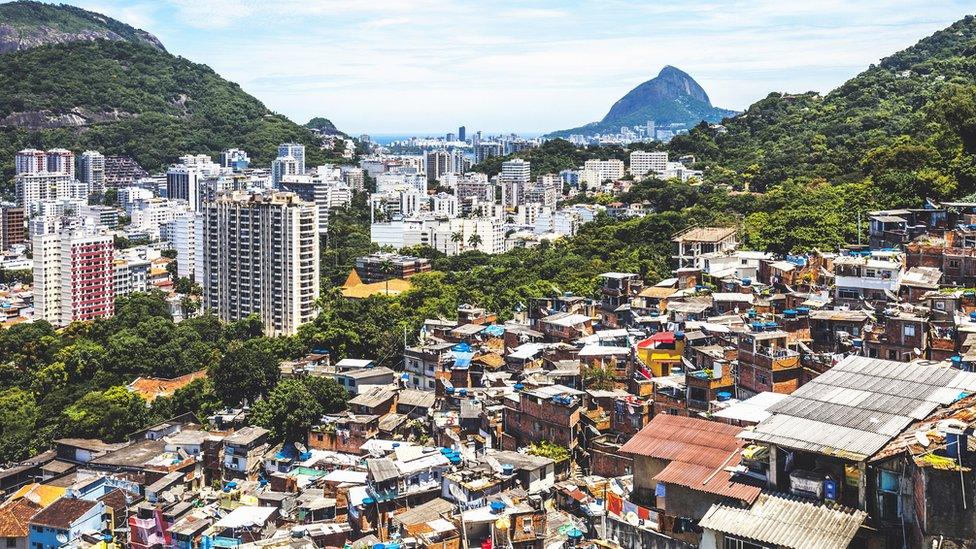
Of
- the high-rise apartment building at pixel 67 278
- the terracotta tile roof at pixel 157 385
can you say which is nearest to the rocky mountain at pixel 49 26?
the high-rise apartment building at pixel 67 278

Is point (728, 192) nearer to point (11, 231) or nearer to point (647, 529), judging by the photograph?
point (647, 529)

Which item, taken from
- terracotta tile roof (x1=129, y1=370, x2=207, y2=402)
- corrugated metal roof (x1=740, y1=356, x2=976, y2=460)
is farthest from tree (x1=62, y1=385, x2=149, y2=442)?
corrugated metal roof (x1=740, y1=356, x2=976, y2=460)

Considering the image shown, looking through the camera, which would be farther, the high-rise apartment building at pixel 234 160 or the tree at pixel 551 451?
the high-rise apartment building at pixel 234 160

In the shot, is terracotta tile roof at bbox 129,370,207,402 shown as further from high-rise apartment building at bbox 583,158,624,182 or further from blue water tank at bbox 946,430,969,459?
high-rise apartment building at bbox 583,158,624,182

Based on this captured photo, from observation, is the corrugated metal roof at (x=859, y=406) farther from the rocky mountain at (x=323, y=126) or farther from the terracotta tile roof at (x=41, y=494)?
the rocky mountain at (x=323, y=126)

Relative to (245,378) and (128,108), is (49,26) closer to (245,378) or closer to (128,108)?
(128,108)
